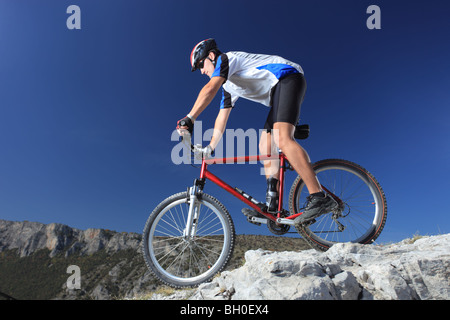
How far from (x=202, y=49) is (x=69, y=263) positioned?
625ft

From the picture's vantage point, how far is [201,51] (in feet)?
15.1

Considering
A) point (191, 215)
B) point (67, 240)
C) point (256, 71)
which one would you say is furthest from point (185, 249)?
point (67, 240)

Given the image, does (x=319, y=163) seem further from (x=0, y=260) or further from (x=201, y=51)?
(x=0, y=260)

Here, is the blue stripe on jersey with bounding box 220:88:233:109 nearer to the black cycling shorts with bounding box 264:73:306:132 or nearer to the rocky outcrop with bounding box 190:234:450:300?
the black cycling shorts with bounding box 264:73:306:132

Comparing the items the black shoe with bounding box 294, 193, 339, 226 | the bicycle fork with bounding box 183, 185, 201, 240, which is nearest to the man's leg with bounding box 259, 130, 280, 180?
the black shoe with bounding box 294, 193, 339, 226

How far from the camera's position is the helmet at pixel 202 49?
457 centimetres

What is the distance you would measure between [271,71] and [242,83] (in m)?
0.49

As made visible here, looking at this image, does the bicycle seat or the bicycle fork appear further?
the bicycle seat

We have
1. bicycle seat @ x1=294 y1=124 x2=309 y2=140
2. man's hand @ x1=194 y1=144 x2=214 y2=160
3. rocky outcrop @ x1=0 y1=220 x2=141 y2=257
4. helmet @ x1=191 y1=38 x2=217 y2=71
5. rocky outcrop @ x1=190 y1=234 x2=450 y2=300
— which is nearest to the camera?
rocky outcrop @ x1=190 y1=234 x2=450 y2=300

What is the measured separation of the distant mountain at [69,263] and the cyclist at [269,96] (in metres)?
90.5

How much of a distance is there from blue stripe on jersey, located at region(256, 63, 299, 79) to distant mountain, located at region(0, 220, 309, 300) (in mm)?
91053

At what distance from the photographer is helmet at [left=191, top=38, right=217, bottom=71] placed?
4.57 m
